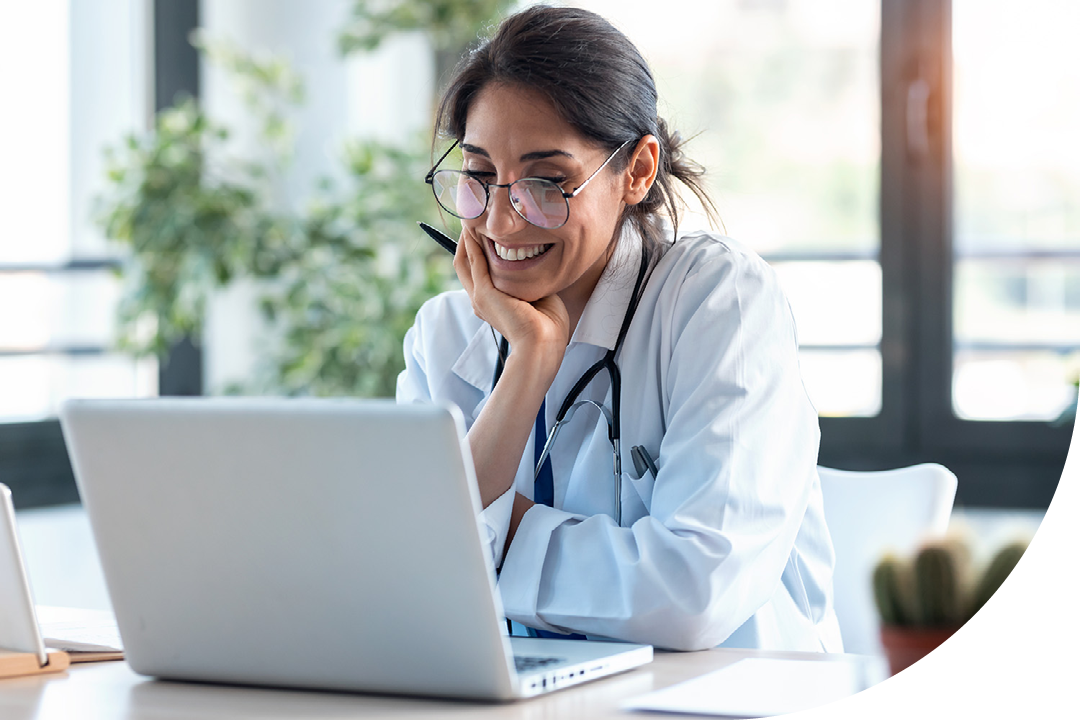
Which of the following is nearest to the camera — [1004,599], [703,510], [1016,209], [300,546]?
[1004,599]

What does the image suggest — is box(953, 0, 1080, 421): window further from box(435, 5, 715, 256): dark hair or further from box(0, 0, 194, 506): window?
box(0, 0, 194, 506): window

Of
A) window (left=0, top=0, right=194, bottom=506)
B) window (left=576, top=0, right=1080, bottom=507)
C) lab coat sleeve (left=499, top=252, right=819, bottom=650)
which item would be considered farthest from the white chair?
window (left=0, top=0, right=194, bottom=506)

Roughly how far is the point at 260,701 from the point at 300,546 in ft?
0.48

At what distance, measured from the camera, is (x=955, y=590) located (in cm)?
65

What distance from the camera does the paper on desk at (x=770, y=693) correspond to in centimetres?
87

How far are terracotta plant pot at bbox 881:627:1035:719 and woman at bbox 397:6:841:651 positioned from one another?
0.48 meters

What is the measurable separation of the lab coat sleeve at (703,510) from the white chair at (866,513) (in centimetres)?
21

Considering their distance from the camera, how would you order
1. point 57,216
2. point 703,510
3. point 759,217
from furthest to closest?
point 57,216, point 759,217, point 703,510

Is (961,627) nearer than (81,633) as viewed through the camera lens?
Yes

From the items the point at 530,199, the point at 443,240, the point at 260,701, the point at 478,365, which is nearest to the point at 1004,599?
the point at 260,701

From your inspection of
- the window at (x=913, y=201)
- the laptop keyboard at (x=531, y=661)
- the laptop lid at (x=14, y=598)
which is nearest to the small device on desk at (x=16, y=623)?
the laptop lid at (x=14, y=598)

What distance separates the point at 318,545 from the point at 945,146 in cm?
219

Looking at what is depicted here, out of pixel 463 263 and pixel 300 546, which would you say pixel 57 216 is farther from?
pixel 300 546

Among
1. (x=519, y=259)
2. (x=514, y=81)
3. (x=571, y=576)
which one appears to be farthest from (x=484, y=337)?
(x=571, y=576)
